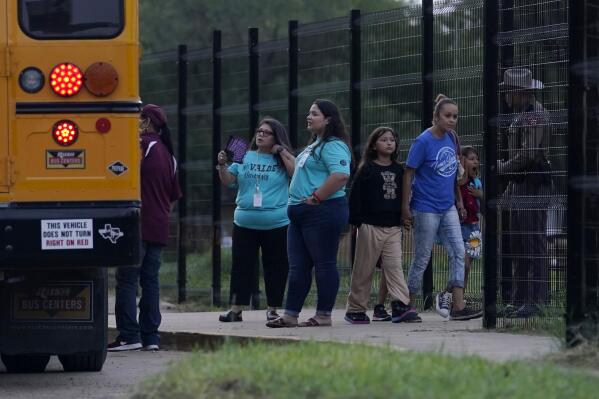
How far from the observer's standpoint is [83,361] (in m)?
10.1

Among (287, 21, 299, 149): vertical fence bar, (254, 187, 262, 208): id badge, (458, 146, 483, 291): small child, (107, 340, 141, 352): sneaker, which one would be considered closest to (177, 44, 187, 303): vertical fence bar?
(287, 21, 299, 149): vertical fence bar

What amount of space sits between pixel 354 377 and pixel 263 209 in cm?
583

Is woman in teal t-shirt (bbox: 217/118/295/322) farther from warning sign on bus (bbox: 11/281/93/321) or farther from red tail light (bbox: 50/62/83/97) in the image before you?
red tail light (bbox: 50/62/83/97)

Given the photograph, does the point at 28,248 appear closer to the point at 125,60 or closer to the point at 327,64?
the point at 125,60

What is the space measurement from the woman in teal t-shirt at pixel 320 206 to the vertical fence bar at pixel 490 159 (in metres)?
1.18

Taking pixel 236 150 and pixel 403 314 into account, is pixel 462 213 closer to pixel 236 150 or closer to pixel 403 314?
pixel 403 314

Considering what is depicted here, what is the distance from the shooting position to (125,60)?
345 inches

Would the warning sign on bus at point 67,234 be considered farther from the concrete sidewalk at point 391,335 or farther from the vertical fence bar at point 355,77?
the vertical fence bar at point 355,77

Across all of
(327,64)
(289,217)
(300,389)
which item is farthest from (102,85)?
(327,64)

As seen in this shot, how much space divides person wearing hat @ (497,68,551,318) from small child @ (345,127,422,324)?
3.91 feet

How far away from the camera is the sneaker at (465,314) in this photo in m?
12.4

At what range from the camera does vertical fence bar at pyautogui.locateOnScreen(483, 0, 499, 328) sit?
11.1 meters

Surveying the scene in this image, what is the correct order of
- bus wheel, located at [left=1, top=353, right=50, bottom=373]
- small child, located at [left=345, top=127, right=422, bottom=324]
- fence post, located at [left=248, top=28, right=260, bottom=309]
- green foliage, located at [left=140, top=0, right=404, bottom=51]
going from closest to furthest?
bus wheel, located at [left=1, top=353, right=50, bottom=373] < small child, located at [left=345, top=127, right=422, bottom=324] < fence post, located at [left=248, top=28, right=260, bottom=309] < green foliage, located at [left=140, top=0, right=404, bottom=51]

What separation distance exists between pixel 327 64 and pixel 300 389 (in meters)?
8.72
